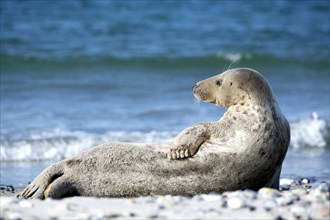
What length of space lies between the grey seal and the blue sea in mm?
1264

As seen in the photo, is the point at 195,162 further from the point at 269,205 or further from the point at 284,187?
the point at 284,187

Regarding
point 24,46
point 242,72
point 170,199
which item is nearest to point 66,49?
point 24,46

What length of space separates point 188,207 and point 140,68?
38.6 ft

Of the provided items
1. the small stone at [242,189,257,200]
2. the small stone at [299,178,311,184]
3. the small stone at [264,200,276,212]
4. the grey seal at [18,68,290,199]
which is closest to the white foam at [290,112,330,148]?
the small stone at [299,178,311,184]

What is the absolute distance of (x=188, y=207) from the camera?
6773 mm

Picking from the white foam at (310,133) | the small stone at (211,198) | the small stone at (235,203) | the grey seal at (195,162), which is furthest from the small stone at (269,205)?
the white foam at (310,133)

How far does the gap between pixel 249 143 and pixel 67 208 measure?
1.79 metres

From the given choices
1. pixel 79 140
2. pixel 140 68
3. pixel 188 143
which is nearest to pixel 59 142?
pixel 79 140

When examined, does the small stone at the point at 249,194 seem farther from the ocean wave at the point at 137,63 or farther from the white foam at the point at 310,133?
the ocean wave at the point at 137,63

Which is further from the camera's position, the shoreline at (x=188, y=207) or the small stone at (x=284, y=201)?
the small stone at (x=284, y=201)

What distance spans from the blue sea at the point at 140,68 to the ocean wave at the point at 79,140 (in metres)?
0.01

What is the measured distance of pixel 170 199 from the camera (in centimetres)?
698

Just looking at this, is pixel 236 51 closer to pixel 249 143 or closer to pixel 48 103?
pixel 48 103

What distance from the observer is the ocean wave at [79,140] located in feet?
37.3
